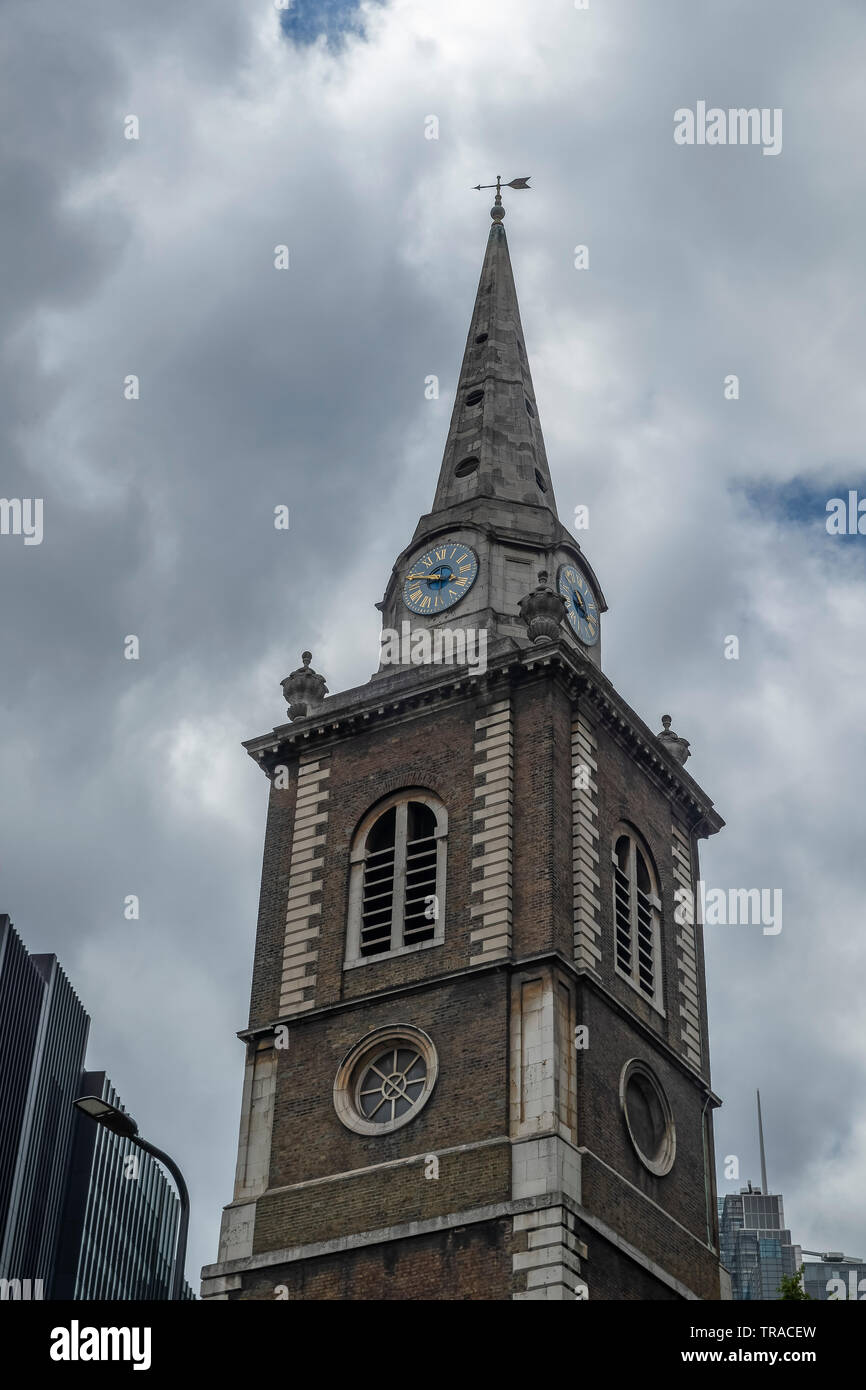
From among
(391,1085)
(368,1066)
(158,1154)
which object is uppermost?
(368,1066)

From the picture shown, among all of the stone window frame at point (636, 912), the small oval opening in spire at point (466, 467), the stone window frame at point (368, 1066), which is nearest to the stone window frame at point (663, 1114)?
the stone window frame at point (636, 912)

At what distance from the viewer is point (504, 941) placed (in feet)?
160

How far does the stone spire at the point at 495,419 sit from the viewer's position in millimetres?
63719

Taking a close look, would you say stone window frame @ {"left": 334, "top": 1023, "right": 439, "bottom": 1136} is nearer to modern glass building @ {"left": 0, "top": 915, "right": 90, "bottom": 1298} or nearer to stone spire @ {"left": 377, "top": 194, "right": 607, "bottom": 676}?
stone spire @ {"left": 377, "top": 194, "right": 607, "bottom": 676}

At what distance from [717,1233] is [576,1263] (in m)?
9.70

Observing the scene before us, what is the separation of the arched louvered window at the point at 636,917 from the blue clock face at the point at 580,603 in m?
7.88

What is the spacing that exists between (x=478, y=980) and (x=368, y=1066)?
331 cm

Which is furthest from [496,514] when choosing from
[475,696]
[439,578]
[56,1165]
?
[56,1165]

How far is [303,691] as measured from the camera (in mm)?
57594

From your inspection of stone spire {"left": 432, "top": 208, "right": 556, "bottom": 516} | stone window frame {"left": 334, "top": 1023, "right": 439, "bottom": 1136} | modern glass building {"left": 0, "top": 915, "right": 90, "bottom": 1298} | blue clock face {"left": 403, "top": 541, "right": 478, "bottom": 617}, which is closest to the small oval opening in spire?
stone spire {"left": 432, "top": 208, "right": 556, "bottom": 516}

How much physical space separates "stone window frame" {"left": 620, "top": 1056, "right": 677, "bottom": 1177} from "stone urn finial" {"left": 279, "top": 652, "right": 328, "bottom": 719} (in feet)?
44.0

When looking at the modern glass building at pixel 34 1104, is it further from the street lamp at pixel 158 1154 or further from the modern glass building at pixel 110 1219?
the street lamp at pixel 158 1154

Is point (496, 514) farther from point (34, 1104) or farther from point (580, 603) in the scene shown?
point (34, 1104)
